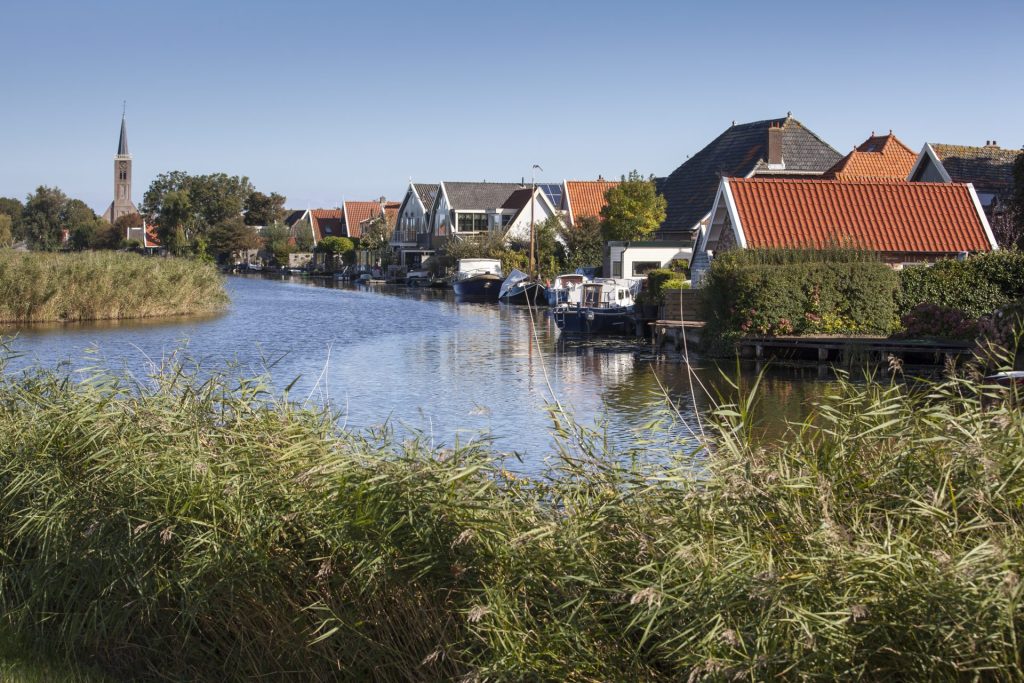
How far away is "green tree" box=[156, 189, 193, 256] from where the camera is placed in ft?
393

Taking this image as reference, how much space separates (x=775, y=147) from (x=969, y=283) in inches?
974

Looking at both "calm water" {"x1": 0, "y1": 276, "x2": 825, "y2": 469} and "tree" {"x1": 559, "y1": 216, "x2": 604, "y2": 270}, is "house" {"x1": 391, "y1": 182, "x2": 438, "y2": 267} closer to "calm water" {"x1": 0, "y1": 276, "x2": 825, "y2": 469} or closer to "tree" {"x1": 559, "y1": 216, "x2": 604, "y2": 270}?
"tree" {"x1": 559, "y1": 216, "x2": 604, "y2": 270}

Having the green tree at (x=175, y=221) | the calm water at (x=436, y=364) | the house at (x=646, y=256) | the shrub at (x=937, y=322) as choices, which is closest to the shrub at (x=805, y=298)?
the shrub at (x=937, y=322)

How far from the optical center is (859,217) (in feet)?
107

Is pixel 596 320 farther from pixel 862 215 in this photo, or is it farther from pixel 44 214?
pixel 44 214

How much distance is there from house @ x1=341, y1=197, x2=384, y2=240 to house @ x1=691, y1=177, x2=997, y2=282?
8541cm

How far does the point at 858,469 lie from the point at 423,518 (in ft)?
6.87

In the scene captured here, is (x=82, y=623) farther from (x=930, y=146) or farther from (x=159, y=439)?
(x=930, y=146)

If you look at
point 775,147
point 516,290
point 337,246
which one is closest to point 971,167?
point 775,147

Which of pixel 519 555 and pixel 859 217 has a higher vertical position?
pixel 859 217

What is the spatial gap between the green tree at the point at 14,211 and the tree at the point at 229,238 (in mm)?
27947

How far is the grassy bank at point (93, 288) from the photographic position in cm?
3975

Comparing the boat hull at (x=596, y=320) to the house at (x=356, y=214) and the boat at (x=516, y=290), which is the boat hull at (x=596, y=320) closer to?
the boat at (x=516, y=290)

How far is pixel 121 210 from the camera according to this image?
177 meters
